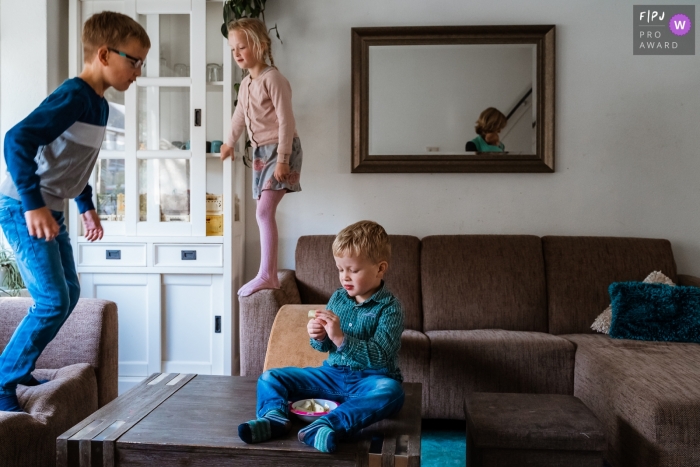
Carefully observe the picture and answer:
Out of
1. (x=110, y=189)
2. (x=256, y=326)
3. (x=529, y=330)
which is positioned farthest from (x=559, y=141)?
(x=110, y=189)

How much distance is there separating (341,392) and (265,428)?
362 mm

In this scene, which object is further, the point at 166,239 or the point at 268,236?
the point at 166,239

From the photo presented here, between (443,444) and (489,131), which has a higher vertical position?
(489,131)

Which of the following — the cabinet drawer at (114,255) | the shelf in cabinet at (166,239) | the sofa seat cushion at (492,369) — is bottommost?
the sofa seat cushion at (492,369)

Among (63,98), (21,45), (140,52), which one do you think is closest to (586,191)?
(140,52)

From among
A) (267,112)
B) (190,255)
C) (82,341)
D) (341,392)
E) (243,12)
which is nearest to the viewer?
(341,392)

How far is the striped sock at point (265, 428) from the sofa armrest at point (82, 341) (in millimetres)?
1039

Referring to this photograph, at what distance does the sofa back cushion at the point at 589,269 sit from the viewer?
3.00 meters

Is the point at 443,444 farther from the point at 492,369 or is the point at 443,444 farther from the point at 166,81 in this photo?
the point at 166,81

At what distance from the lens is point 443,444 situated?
249 cm

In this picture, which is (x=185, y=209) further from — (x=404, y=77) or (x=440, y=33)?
(x=440, y=33)

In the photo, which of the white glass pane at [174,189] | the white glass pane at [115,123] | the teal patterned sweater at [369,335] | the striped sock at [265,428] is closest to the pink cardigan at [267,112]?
the white glass pane at [174,189]

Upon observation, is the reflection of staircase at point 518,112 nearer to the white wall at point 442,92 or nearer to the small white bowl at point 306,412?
the white wall at point 442,92

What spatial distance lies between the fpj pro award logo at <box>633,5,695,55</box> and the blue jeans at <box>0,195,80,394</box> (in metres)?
3.17
